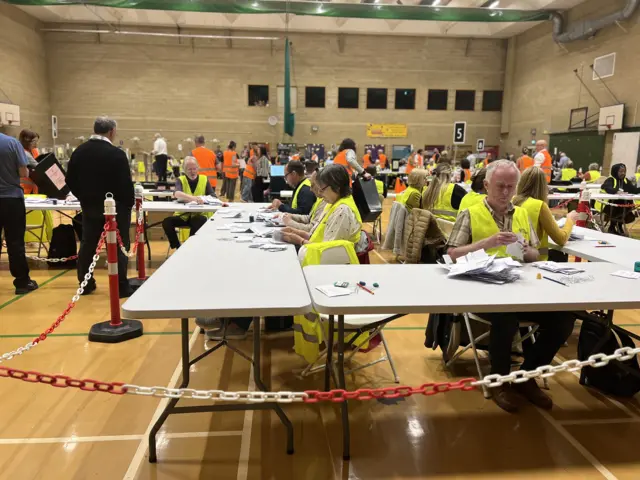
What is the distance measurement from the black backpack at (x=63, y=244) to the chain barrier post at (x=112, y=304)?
2.38 metres

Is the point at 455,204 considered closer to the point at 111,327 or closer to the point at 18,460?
the point at 111,327

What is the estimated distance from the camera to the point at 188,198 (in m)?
5.73

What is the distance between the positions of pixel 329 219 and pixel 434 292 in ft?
3.57

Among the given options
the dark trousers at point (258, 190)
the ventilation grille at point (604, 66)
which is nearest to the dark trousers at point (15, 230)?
the dark trousers at point (258, 190)

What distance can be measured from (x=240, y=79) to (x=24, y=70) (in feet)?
25.7

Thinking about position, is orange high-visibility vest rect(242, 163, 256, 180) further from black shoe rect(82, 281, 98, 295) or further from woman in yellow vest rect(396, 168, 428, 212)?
black shoe rect(82, 281, 98, 295)

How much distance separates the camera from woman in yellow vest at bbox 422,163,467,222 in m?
5.18

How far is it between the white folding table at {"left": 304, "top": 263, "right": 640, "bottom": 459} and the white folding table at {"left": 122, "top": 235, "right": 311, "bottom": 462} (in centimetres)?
15

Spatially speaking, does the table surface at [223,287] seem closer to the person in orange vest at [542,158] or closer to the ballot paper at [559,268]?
the ballot paper at [559,268]

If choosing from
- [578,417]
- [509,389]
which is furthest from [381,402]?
[578,417]

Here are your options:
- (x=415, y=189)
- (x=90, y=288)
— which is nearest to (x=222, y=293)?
(x=90, y=288)

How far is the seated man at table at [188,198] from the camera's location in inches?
223

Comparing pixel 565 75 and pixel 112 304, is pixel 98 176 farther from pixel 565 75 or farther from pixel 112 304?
pixel 565 75

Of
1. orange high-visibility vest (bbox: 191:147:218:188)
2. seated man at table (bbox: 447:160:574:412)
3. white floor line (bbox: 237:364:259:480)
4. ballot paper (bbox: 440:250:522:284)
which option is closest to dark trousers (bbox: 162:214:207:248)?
orange high-visibility vest (bbox: 191:147:218:188)
